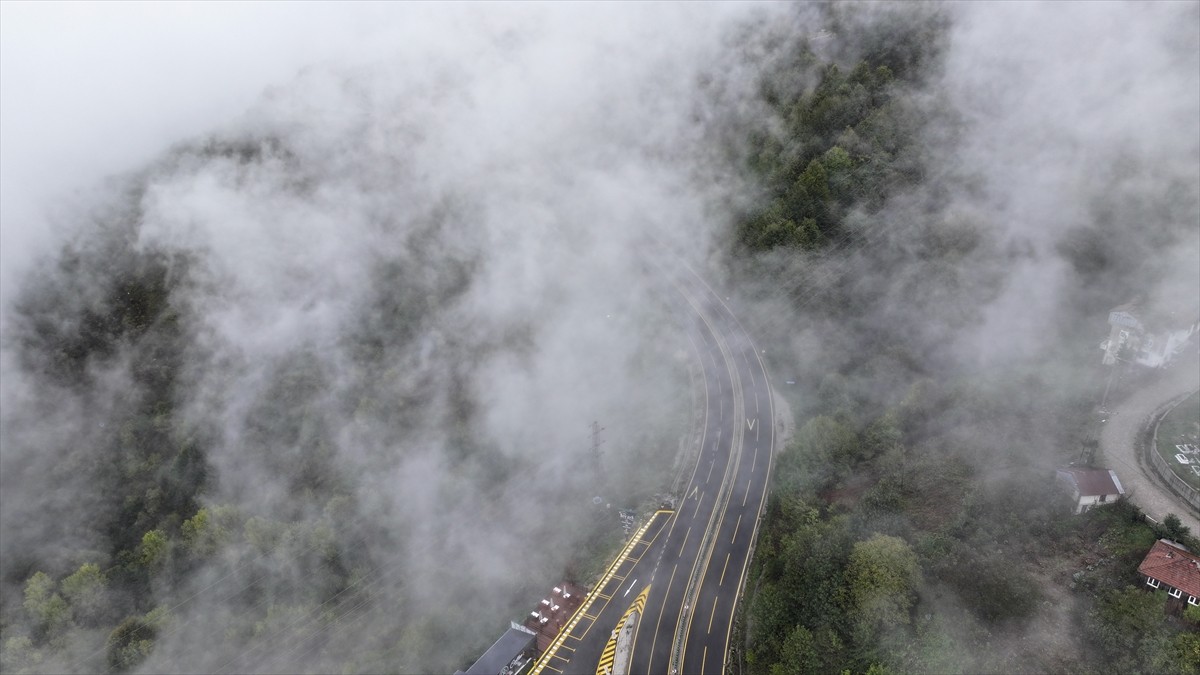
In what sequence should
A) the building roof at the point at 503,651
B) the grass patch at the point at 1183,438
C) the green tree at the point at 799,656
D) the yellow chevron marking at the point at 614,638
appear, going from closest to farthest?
the green tree at the point at 799,656 → the grass patch at the point at 1183,438 → the building roof at the point at 503,651 → the yellow chevron marking at the point at 614,638

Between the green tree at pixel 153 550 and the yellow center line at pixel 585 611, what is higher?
the green tree at pixel 153 550

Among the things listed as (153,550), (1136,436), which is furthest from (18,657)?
(1136,436)

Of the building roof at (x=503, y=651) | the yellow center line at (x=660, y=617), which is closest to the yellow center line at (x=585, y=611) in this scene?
the building roof at (x=503, y=651)

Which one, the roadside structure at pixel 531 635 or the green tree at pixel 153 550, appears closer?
the roadside structure at pixel 531 635

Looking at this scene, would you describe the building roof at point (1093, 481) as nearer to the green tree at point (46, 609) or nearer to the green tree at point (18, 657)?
the green tree at point (46, 609)

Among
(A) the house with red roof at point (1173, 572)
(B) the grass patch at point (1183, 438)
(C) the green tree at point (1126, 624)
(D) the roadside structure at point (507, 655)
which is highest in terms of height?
(B) the grass patch at point (1183, 438)

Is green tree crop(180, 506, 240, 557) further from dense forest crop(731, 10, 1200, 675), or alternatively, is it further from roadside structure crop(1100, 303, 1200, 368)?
roadside structure crop(1100, 303, 1200, 368)
